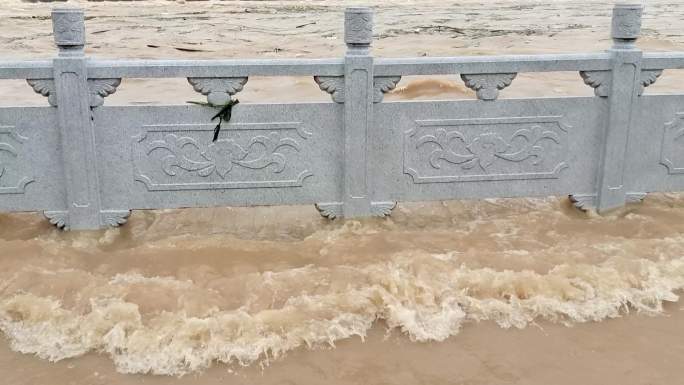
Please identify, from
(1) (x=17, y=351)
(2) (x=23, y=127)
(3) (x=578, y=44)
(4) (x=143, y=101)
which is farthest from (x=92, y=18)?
(1) (x=17, y=351)

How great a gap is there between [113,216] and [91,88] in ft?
2.45

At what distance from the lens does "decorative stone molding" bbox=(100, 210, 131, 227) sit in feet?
13.2

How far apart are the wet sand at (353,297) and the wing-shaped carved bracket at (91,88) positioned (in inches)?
30.9

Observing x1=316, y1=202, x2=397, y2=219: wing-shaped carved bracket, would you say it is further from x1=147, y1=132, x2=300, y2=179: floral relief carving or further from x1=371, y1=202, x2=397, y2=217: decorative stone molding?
x1=147, y1=132, x2=300, y2=179: floral relief carving

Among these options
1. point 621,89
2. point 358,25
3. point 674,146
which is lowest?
point 674,146

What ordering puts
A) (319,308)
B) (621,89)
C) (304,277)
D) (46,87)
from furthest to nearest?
(621,89)
(46,87)
(304,277)
(319,308)

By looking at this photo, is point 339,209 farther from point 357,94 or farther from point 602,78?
point 602,78

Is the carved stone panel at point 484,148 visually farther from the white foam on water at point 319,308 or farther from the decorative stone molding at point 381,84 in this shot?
the white foam on water at point 319,308

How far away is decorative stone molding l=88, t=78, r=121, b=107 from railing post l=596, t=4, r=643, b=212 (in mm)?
2920

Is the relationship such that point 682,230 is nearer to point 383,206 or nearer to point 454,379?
point 383,206

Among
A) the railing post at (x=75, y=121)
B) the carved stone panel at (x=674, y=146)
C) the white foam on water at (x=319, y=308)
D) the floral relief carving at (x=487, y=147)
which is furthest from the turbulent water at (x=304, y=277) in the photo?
the floral relief carving at (x=487, y=147)

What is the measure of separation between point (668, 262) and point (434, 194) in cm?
136

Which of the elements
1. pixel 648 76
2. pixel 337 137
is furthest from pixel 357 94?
pixel 648 76

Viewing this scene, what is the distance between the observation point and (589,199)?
14.4 feet
